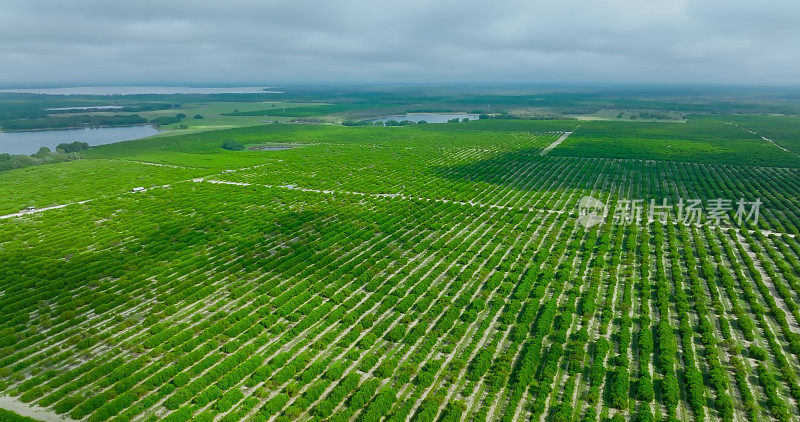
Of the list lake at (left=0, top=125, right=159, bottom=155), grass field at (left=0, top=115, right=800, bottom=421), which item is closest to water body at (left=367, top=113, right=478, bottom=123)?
lake at (left=0, top=125, right=159, bottom=155)

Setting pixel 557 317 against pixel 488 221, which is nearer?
pixel 557 317

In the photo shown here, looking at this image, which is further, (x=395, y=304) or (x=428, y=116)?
(x=428, y=116)

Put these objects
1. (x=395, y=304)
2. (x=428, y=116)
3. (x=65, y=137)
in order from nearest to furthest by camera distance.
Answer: (x=395, y=304) < (x=65, y=137) < (x=428, y=116)

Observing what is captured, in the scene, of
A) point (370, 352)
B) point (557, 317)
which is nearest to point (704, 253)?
point (557, 317)

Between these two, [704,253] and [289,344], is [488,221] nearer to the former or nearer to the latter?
[704,253]

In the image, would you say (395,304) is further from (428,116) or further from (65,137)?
(428,116)

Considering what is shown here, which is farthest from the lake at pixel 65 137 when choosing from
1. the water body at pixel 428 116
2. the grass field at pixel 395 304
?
the water body at pixel 428 116

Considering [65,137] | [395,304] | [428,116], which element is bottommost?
[395,304]

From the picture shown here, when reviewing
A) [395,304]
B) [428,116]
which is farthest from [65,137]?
[395,304]

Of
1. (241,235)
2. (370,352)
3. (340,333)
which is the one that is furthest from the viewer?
(241,235)
